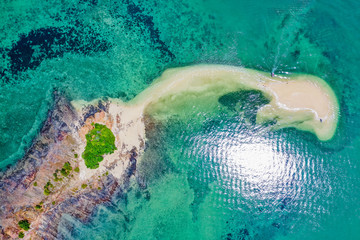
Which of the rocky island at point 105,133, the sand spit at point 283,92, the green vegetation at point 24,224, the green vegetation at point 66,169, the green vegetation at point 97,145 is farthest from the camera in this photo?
the sand spit at point 283,92

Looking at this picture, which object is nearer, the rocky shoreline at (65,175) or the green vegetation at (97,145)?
the rocky shoreline at (65,175)

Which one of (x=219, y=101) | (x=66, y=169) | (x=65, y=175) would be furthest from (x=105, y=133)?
(x=219, y=101)

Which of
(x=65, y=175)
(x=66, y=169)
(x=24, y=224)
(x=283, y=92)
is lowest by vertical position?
(x=24, y=224)

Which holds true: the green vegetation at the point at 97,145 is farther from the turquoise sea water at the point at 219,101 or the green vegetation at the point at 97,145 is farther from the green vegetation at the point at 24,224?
the green vegetation at the point at 24,224

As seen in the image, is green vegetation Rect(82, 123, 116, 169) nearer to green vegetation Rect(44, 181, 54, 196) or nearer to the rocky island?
the rocky island

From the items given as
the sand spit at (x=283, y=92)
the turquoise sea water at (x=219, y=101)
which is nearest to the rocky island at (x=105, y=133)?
the sand spit at (x=283, y=92)

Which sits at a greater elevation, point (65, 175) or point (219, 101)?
point (219, 101)

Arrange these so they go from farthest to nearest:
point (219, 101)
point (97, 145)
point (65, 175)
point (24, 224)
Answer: point (219, 101), point (97, 145), point (65, 175), point (24, 224)

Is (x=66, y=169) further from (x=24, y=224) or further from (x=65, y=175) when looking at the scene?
(x=24, y=224)
